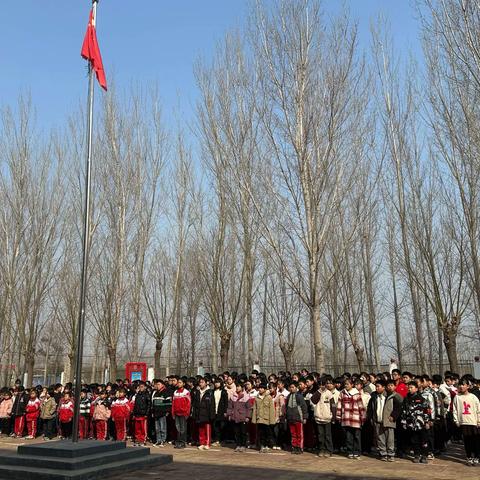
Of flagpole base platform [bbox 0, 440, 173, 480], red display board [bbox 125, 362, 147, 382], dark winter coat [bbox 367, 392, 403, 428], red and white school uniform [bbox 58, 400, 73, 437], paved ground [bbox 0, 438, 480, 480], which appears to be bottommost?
paved ground [bbox 0, 438, 480, 480]

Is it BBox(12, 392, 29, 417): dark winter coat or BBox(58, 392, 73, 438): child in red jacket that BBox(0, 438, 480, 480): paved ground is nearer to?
BBox(58, 392, 73, 438): child in red jacket

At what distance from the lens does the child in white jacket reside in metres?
8.07

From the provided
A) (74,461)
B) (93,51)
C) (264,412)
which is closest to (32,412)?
(74,461)

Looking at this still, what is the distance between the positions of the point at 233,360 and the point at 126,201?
36.5ft

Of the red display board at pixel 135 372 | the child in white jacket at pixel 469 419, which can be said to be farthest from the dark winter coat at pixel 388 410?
the red display board at pixel 135 372

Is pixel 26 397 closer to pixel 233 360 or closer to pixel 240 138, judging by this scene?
pixel 240 138

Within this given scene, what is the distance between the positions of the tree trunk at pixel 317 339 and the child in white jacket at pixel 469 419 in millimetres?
3855

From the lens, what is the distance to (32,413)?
1299 centimetres

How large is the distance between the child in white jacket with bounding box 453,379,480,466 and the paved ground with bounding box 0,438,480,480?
0.90 ft

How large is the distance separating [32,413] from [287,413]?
284 inches

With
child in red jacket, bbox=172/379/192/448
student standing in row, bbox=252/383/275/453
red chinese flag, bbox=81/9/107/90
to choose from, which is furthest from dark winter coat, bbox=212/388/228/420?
red chinese flag, bbox=81/9/107/90

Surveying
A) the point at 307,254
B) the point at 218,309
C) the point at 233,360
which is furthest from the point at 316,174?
the point at 233,360

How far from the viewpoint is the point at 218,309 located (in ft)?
57.2

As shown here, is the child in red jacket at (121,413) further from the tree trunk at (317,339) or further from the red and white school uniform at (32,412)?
the tree trunk at (317,339)
